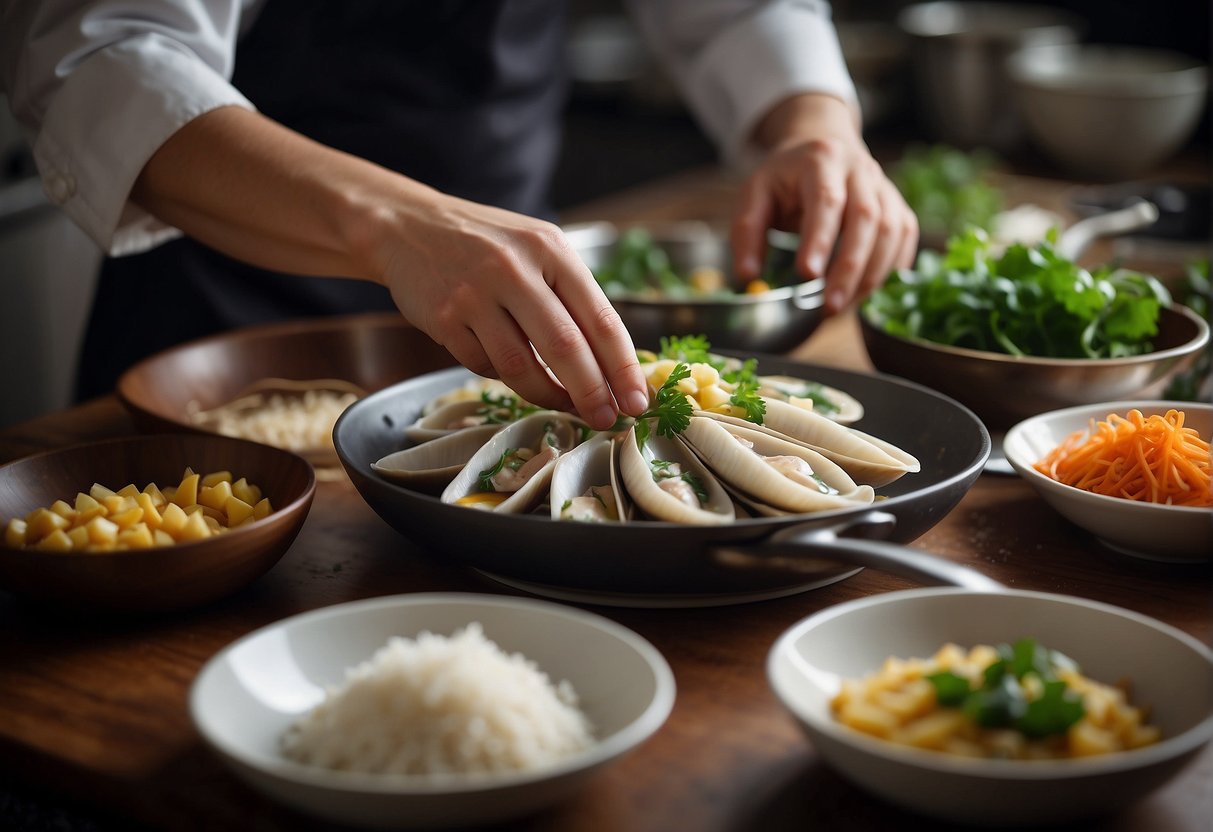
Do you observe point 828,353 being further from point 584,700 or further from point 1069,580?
point 584,700

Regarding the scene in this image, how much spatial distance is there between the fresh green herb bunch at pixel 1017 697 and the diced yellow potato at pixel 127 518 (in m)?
0.75

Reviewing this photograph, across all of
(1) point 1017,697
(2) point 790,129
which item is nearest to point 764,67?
(2) point 790,129

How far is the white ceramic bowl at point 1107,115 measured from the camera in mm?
3178

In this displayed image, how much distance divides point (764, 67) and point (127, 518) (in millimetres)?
1642

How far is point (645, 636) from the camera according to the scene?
3.68ft

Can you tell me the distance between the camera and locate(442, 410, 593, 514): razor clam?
1188mm

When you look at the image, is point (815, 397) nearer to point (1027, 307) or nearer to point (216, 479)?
point (1027, 307)

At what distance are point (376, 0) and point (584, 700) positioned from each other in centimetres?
157

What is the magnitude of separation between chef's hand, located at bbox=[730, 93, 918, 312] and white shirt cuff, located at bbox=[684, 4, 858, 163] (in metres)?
0.21

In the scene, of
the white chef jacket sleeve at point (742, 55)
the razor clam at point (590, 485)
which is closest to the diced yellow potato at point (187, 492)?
the razor clam at point (590, 485)

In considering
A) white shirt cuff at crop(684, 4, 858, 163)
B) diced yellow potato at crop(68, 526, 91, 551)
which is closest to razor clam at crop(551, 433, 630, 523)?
diced yellow potato at crop(68, 526, 91, 551)

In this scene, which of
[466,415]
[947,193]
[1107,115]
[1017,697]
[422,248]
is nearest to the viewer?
[1017,697]

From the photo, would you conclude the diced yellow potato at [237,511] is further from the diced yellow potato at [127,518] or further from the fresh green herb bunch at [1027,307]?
the fresh green herb bunch at [1027,307]

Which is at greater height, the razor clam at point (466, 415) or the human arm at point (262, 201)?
the human arm at point (262, 201)
